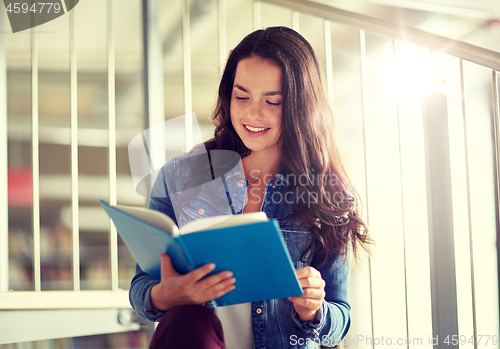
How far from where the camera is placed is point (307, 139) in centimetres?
94

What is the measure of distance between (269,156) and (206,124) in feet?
1.33

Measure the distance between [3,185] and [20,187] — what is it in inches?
1.9

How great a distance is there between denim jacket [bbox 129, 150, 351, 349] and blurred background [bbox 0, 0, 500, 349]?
29 cm

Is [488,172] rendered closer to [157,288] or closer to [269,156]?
[269,156]

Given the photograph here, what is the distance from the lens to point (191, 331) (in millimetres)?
584

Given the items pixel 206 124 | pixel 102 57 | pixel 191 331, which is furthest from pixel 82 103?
pixel 191 331

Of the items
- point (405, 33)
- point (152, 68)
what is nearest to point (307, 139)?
point (405, 33)

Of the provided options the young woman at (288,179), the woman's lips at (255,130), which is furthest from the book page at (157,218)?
the woman's lips at (255,130)

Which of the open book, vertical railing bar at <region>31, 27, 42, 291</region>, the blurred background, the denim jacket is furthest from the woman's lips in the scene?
vertical railing bar at <region>31, 27, 42, 291</region>

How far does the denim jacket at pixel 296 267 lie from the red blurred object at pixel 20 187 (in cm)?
54

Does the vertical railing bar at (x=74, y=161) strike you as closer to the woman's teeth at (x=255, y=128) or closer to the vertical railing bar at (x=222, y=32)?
the vertical railing bar at (x=222, y=32)

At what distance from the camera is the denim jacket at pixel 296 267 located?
770 millimetres

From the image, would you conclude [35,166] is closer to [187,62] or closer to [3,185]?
[3,185]

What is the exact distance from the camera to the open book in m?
0.50
